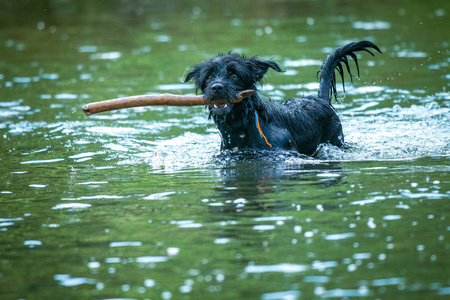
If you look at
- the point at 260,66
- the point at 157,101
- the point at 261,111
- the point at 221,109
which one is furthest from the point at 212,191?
the point at 260,66

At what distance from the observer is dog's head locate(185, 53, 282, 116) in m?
8.43

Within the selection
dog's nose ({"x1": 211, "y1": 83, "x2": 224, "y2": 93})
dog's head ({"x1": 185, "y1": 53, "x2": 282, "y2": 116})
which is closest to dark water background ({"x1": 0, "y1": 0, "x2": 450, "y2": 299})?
dog's head ({"x1": 185, "y1": 53, "x2": 282, "y2": 116})

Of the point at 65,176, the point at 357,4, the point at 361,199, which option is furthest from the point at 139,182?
the point at 357,4

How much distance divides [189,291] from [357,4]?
24282mm

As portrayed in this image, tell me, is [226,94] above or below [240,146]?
above

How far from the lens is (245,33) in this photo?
21594 mm

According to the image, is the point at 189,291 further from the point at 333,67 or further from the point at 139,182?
the point at 333,67

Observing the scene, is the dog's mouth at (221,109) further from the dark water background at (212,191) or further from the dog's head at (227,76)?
the dark water background at (212,191)

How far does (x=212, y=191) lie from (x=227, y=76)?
1703mm

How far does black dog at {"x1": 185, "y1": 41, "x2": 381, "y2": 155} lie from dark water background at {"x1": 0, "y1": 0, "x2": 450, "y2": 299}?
0.93ft

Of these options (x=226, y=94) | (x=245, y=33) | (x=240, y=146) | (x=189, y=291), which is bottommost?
(x=189, y=291)

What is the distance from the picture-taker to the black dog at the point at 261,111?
8617 mm

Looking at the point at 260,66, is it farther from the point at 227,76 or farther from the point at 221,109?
the point at 221,109

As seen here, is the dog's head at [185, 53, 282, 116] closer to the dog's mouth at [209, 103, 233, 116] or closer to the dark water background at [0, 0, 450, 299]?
the dog's mouth at [209, 103, 233, 116]
